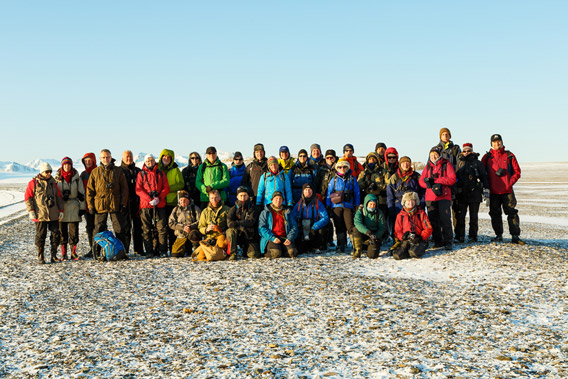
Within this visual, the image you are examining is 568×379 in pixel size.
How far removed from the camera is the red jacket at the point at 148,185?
371 inches

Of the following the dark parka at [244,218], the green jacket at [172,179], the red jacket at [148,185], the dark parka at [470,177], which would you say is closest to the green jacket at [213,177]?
the green jacket at [172,179]

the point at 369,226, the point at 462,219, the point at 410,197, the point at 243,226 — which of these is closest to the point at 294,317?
the point at 243,226

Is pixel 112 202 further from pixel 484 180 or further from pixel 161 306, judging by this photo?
pixel 484 180

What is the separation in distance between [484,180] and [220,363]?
A: 750 centimetres

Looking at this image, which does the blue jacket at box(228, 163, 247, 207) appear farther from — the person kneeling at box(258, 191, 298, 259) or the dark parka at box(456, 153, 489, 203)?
the dark parka at box(456, 153, 489, 203)

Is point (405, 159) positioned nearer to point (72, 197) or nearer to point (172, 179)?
point (172, 179)

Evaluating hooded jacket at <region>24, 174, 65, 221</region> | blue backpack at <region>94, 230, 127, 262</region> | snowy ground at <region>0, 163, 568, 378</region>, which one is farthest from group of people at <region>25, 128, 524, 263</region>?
snowy ground at <region>0, 163, 568, 378</region>

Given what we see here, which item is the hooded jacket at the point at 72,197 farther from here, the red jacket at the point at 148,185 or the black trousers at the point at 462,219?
the black trousers at the point at 462,219

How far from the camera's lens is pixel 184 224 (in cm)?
939

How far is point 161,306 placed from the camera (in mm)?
6211

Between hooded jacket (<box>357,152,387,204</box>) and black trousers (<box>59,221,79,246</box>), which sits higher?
hooded jacket (<box>357,152,387,204</box>)

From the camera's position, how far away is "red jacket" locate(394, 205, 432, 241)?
905cm

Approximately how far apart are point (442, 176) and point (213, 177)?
467 centimetres

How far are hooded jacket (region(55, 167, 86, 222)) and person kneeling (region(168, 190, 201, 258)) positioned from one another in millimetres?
1821
